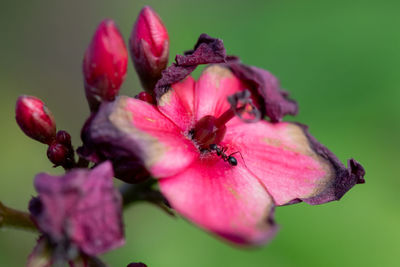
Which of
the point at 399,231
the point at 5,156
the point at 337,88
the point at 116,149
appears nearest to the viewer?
the point at 116,149

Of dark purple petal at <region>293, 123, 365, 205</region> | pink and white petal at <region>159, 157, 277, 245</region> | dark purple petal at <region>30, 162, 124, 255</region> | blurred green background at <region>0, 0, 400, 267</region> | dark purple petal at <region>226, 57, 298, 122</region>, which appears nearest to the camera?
dark purple petal at <region>30, 162, 124, 255</region>

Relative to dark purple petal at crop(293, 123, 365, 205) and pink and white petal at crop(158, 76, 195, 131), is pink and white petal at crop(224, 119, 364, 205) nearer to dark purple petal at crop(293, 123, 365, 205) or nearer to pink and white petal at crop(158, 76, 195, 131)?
dark purple petal at crop(293, 123, 365, 205)

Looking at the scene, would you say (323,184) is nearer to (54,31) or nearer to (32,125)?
(32,125)

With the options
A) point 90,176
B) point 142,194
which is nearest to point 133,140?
point 90,176

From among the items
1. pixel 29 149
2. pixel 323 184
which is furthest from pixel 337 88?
pixel 29 149

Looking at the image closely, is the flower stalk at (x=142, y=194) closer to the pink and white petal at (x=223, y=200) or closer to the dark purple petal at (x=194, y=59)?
the pink and white petal at (x=223, y=200)

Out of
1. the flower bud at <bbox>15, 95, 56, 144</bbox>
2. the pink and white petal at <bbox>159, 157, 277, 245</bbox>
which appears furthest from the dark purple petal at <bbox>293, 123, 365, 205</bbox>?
the flower bud at <bbox>15, 95, 56, 144</bbox>
